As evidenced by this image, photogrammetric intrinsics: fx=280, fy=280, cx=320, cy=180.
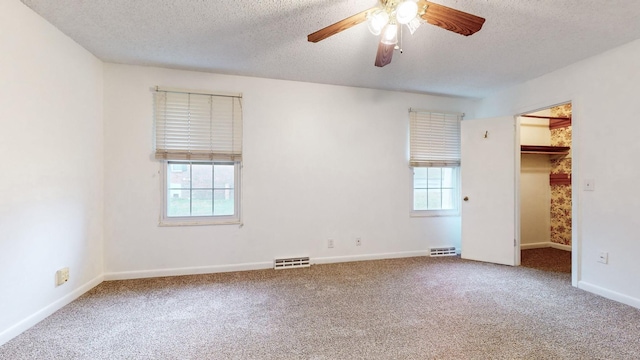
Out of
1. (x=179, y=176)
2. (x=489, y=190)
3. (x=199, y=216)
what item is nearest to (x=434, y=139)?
(x=489, y=190)

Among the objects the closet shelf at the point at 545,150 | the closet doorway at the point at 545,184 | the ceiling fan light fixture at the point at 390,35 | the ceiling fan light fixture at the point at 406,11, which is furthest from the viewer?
the closet doorway at the point at 545,184

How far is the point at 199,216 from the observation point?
10.7 feet

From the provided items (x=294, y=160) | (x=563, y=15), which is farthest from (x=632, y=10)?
(x=294, y=160)

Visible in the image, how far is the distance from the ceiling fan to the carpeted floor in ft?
6.56

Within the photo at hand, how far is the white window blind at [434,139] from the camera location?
394 cm

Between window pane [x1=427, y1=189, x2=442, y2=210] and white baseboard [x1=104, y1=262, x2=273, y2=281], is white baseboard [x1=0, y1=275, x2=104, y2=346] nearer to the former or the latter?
white baseboard [x1=104, y1=262, x2=273, y2=281]

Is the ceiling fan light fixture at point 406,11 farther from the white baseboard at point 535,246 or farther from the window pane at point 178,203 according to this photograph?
the white baseboard at point 535,246

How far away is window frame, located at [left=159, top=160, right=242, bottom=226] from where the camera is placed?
10.3 ft

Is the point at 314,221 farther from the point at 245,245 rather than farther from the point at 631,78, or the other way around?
the point at 631,78

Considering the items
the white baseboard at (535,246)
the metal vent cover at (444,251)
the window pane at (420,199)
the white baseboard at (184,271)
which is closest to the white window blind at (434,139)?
the window pane at (420,199)

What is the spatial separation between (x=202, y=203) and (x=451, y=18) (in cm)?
297

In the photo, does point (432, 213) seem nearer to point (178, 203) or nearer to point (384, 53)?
point (384, 53)

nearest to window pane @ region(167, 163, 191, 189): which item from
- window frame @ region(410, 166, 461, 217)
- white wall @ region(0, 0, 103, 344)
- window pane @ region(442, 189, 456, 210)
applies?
white wall @ region(0, 0, 103, 344)

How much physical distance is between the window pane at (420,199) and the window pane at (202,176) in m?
2.75
